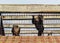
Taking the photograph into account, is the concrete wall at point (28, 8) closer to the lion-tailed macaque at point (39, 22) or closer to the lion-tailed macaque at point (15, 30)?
the lion-tailed macaque at point (39, 22)

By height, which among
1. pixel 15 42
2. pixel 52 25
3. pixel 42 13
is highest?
pixel 15 42

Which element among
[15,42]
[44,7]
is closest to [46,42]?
[15,42]

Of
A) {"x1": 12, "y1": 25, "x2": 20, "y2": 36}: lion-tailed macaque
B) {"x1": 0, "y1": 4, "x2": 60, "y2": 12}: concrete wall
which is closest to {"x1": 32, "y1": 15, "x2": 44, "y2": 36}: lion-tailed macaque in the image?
{"x1": 0, "y1": 4, "x2": 60, "y2": 12}: concrete wall

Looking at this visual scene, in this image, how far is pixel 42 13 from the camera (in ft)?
6.44

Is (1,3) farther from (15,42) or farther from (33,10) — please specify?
(15,42)

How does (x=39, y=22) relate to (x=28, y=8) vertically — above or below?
below

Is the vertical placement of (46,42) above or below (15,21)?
above

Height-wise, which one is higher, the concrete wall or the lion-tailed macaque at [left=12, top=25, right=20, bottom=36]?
the concrete wall

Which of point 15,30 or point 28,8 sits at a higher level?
point 28,8

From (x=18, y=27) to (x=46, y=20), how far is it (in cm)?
34

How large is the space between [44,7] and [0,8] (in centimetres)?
49

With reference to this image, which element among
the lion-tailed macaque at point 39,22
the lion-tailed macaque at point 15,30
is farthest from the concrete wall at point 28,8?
the lion-tailed macaque at point 15,30

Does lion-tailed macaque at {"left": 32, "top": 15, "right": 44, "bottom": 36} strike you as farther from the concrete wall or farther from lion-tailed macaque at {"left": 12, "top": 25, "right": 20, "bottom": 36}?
lion-tailed macaque at {"left": 12, "top": 25, "right": 20, "bottom": 36}

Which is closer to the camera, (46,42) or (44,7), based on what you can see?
(46,42)
